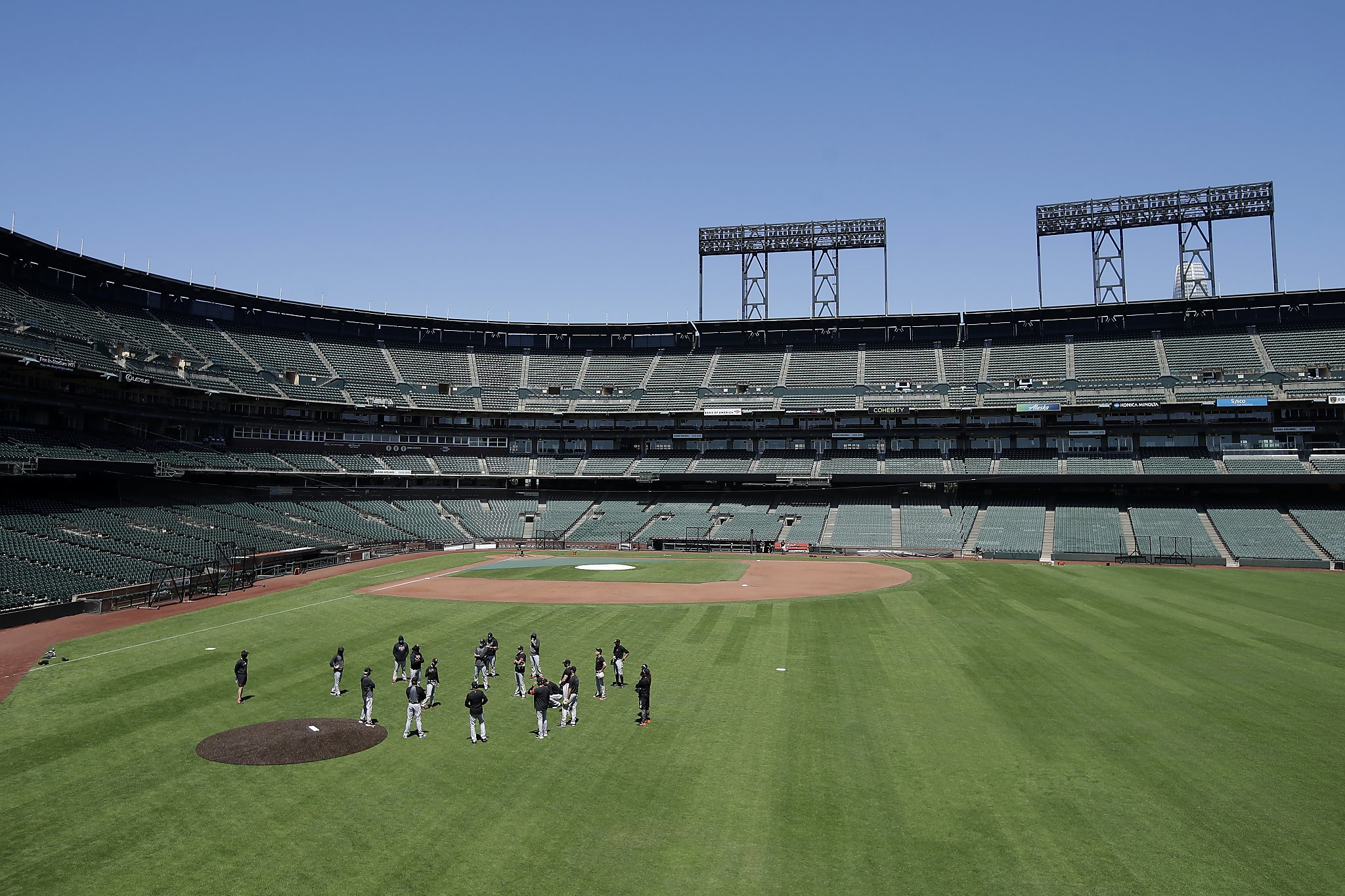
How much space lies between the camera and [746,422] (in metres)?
87.4

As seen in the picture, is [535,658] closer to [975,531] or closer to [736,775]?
[736,775]

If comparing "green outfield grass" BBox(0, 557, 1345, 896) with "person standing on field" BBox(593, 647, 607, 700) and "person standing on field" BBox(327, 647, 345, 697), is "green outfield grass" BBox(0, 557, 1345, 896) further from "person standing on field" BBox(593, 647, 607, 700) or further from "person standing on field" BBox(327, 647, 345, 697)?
"person standing on field" BBox(593, 647, 607, 700)

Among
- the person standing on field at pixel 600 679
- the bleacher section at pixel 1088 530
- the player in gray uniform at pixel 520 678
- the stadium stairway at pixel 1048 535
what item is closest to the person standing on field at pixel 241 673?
the player in gray uniform at pixel 520 678

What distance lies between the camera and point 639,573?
178 feet

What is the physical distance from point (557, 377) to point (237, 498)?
129 ft

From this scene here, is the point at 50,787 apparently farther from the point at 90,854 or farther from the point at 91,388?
the point at 91,388

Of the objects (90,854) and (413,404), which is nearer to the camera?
(90,854)

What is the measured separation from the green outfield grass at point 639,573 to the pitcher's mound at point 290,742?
2987 cm

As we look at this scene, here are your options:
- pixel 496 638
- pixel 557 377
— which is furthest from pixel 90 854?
pixel 557 377

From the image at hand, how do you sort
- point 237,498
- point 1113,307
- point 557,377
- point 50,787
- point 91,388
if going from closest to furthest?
1. point 50,787
2. point 91,388
3. point 237,498
4. point 1113,307
5. point 557,377

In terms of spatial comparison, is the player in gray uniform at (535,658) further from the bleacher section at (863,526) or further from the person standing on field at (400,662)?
the bleacher section at (863,526)

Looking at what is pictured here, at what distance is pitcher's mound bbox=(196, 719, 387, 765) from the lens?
17859mm

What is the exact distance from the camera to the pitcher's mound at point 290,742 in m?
17.9

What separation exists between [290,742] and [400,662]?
676 cm
